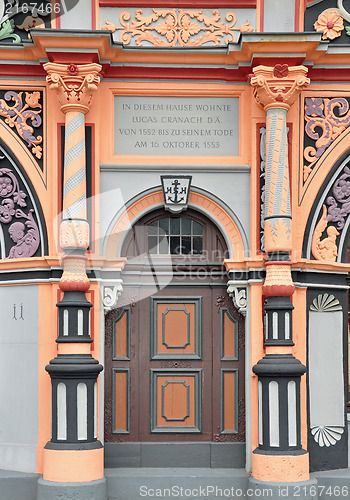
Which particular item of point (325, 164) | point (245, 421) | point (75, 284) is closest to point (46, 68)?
point (75, 284)

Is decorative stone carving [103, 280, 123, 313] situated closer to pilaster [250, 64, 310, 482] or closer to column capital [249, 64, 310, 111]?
pilaster [250, 64, 310, 482]

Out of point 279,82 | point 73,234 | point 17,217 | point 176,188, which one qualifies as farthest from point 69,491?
point 279,82

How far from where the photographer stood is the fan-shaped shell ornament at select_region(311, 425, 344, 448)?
26.8ft

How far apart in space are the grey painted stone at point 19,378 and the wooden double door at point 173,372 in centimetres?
90

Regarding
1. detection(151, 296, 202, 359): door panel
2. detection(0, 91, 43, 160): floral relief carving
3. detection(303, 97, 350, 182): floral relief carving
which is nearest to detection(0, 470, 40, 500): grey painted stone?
detection(151, 296, 202, 359): door panel

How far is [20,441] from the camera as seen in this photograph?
8008mm

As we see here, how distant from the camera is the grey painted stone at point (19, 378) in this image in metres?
7.99

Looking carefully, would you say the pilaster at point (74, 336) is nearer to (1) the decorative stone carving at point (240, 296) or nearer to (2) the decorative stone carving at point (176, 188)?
(2) the decorative stone carving at point (176, 188)

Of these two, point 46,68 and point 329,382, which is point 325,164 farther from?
point 46,68

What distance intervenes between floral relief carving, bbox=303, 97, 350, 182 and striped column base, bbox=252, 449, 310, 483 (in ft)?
10.9

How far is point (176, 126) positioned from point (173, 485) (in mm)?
4255

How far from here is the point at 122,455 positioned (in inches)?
325

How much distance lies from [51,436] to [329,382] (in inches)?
132

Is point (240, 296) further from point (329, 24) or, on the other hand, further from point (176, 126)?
point (329, 24)
